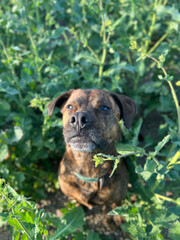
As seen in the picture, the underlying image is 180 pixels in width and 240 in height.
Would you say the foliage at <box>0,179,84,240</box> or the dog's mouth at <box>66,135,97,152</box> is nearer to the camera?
the foliage at <box>0,179,84,240</box>

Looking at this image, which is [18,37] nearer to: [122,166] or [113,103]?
[113,103]

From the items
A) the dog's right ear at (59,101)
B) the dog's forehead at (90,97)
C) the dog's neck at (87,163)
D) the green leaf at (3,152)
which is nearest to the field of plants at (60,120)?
the green leaf at (3,152)

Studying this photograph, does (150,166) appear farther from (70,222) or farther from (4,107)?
(4,107)

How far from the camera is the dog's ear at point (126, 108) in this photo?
2789 mm

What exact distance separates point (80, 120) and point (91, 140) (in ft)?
0.76

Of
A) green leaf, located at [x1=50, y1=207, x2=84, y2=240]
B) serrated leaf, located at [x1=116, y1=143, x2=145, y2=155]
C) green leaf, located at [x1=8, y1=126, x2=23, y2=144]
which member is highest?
serrated leaf, located at [x1=116, y1=143, x2=145, y2=155]

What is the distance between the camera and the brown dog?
2389mm

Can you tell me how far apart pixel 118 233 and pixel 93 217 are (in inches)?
16.0

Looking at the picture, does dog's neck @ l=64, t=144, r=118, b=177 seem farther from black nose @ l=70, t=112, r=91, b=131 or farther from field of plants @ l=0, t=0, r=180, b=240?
black nose @ l=70, t=112, r=91, b=131

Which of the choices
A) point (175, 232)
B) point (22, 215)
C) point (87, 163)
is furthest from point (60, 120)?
point (175, 232)

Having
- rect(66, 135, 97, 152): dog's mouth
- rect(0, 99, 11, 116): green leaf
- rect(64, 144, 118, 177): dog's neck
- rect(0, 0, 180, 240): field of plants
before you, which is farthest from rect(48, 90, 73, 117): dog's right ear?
rect(0, 99, 11, 116): green leaf

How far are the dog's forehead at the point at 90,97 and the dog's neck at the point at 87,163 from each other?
0.50 metres

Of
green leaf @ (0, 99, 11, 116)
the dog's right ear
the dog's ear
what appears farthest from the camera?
green leaf @ (0, 99, 11, 116)

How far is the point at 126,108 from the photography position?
283 centimetres
